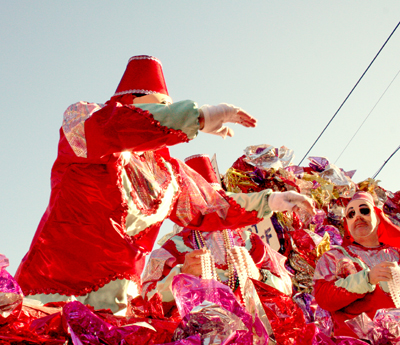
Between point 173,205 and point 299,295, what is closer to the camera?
point 173,205

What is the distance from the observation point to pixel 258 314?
62.8 inches

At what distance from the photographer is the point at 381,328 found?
166cm

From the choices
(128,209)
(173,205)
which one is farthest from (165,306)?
(128,209)

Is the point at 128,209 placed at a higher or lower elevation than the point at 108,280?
higher

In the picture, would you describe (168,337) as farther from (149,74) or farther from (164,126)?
(149,74)

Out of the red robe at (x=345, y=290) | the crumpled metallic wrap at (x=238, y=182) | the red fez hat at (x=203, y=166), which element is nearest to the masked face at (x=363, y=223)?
the red robe at (x=345, y=290)

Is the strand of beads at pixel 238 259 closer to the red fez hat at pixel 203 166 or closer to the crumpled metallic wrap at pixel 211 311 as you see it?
the crumpled metallic wrap at pixel 211 311

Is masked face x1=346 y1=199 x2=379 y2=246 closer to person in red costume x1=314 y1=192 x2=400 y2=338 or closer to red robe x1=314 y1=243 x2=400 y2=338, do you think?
person in red costume x1=314 y1=192 x2=400 y2=338

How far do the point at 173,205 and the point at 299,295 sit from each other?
7.02ft

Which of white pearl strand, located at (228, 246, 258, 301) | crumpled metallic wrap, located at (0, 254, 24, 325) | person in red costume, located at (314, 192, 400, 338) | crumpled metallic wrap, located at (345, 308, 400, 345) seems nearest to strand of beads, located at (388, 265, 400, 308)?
person in red costume, located at (314, 192, 400, 338)

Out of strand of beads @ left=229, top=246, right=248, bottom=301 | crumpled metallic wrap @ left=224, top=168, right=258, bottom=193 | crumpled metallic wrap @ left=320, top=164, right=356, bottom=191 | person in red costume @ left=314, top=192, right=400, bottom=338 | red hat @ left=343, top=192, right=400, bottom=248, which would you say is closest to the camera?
strand of beads @ left=229, top=246, right=248, bottom=301

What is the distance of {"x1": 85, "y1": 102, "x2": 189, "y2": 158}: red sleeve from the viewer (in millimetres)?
1507

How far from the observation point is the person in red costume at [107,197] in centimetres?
152

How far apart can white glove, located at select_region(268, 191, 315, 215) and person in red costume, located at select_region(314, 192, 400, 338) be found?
704mm
